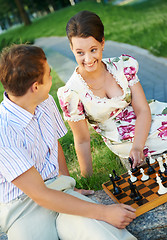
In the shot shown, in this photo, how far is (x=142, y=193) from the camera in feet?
7.80

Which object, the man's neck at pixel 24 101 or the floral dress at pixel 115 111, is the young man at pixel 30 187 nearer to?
the man's neck at pixel 24 101

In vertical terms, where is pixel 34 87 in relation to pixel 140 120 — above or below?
above

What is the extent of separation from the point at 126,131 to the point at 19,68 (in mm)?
1371

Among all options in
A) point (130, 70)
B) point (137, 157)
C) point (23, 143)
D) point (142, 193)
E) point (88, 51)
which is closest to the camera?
point (23, 143)

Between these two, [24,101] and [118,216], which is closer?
[118,216]

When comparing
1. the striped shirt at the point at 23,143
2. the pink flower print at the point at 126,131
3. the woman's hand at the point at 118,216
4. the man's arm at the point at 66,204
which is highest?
the striped shirt at the point at 23,143

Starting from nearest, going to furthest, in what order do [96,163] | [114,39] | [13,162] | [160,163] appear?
[13,162], [160,163], [96,163], [114,39]

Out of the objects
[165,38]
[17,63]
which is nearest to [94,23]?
[17,63]

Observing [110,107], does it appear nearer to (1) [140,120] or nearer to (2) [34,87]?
(1) [140,120]

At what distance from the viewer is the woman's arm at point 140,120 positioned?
2.94 metres

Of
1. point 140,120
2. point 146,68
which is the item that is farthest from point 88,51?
point 146,68

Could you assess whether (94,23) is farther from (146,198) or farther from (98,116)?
(146,198)

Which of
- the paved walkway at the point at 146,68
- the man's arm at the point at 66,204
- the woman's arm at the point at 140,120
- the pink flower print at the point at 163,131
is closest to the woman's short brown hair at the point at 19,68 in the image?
the man's arm at the point at 66,204

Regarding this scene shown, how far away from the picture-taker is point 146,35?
863 centimetres
